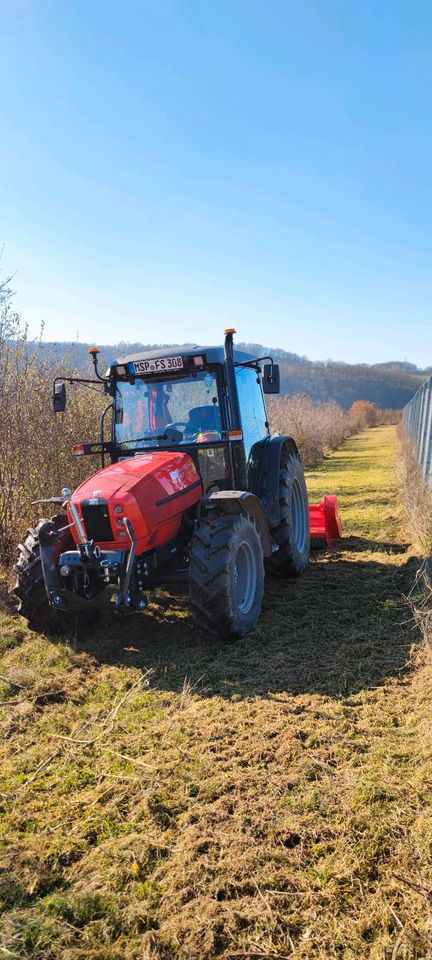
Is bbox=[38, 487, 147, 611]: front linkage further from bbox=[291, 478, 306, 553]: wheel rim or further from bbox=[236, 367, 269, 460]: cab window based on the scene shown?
bbox=[291, 478, 306, 553]: wheel rim

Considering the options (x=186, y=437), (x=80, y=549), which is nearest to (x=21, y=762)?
(x=80, y=549)

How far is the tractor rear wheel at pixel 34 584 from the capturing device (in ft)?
15.5

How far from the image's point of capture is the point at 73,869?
2451 mm

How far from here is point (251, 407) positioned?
6.15 metres

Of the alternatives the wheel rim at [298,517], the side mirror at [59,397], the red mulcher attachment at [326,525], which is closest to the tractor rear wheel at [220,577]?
the side mirror at [59,397]

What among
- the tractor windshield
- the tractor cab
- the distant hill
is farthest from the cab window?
the distant hill

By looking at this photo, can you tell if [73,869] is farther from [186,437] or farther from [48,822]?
[186,437]

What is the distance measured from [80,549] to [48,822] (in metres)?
1.90

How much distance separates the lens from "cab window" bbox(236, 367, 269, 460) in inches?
227

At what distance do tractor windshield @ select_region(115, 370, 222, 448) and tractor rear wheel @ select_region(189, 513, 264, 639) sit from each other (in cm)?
86

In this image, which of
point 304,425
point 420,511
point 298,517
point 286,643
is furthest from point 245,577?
point 304,425

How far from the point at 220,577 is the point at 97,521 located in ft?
3.06

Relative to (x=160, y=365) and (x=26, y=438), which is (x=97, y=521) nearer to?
(x=160, y=365)

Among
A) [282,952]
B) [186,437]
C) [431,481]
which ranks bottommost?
[282,952]
